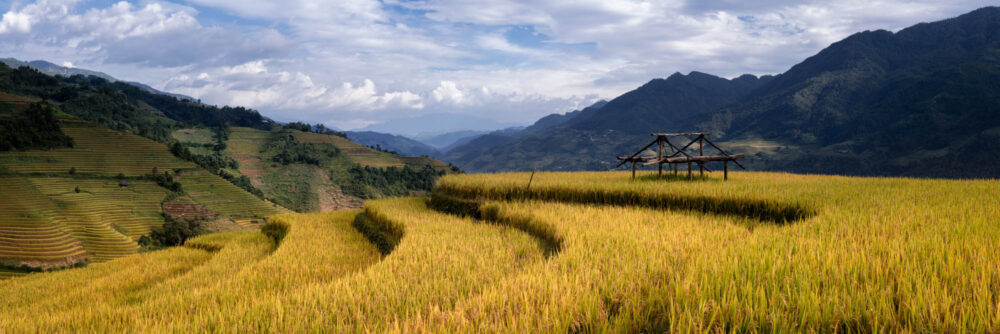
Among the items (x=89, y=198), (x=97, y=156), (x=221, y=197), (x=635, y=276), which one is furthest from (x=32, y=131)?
(x=635, y=276)

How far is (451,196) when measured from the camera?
16.4 meters

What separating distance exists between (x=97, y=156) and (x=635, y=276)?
378ft

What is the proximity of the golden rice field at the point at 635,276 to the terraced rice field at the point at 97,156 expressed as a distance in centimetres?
9066

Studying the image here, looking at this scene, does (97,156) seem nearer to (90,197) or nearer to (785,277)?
(90,197)

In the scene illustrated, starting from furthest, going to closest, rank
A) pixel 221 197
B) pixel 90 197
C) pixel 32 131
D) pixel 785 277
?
1. pixel 221 197
2. pixel 32 131
3. pixel 90 197
4. pixel 785 277

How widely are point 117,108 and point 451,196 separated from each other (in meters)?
187

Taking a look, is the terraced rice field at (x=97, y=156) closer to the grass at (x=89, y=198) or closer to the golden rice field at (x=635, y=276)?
the grass at (x=89, y=198)

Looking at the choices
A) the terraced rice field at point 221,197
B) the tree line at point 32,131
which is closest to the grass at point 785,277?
the terraced rice field at point 221,197

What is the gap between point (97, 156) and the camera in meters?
86.0

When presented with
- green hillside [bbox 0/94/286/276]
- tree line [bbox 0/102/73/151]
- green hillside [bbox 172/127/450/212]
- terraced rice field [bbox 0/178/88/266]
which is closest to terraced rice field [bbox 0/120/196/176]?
green hillside [bbox 0/94/286/276]

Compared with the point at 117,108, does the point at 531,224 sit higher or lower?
lower

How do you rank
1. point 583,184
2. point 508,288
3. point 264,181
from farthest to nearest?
point 264,181 < point 583,184 < point 508,288

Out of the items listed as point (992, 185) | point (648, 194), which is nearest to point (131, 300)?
point (648, 194)

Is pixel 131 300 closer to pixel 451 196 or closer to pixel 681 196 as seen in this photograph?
pixel 451 196
